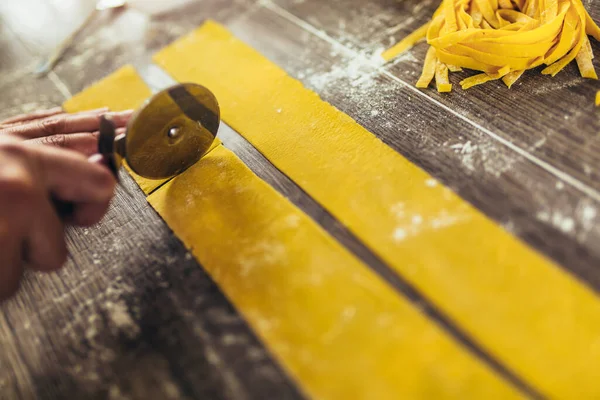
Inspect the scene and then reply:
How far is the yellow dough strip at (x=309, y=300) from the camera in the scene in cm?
87

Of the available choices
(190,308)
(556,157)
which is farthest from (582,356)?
(190,308)

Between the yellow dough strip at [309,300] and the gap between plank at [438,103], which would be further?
the gap between plank at [438,103]

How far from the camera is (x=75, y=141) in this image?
3.92ft

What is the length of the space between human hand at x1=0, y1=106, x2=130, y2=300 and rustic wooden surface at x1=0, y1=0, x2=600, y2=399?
0.58ft

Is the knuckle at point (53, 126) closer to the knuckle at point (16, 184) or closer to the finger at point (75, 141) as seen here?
the finger at point (75, 141)

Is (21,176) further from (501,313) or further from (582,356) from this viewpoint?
(582,356)

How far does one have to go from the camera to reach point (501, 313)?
92 centimetres

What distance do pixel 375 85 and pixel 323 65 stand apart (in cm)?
23

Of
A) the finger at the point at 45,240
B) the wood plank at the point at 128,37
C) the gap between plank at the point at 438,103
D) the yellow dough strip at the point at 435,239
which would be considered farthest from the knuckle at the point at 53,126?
the gap between plank at the point at 438,103

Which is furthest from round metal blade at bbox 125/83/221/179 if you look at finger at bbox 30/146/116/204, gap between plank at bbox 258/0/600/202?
gap between plank at bbox 258/0/600/202

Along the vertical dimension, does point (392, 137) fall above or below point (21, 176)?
below

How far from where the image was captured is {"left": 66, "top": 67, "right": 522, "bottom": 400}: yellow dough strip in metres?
0.87

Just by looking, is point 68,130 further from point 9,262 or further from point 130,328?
point 130,328

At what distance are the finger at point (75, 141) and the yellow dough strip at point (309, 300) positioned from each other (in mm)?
214
